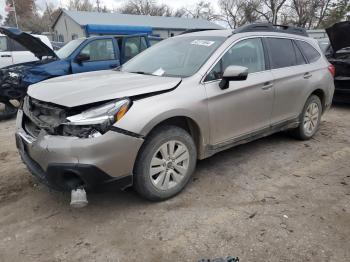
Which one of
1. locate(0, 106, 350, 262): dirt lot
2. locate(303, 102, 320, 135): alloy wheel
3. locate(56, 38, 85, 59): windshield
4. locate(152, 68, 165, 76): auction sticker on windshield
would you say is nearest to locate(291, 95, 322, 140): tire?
locate(303, 102, 320, 135): alloy wheel

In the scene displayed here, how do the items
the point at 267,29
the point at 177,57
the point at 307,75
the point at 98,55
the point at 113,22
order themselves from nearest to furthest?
the point at 177,57 < the point at 267,29 < the point at 307,75 < the point at 98,55 < the point at 113,22

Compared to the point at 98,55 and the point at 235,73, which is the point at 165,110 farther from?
the point at 98,55

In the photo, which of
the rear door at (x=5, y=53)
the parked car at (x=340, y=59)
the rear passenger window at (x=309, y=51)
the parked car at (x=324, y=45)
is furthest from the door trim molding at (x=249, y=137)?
the rear door at (x=5, y=53)

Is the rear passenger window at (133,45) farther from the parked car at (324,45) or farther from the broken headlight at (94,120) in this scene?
the broken headlight at (94,120)

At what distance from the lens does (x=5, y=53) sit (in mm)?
9977

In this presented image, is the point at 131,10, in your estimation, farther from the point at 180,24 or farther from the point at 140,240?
the point at 140,240

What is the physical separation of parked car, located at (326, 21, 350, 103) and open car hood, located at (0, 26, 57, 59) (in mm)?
5866

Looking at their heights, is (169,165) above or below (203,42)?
below

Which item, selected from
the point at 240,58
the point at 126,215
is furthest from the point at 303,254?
the point at 240,58

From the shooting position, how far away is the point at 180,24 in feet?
121

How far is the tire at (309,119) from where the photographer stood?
17.3 ft

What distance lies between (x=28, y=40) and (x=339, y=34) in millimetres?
6247

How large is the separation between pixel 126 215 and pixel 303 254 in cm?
158

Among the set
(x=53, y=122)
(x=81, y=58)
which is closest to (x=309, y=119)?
(x=53, y=122)
